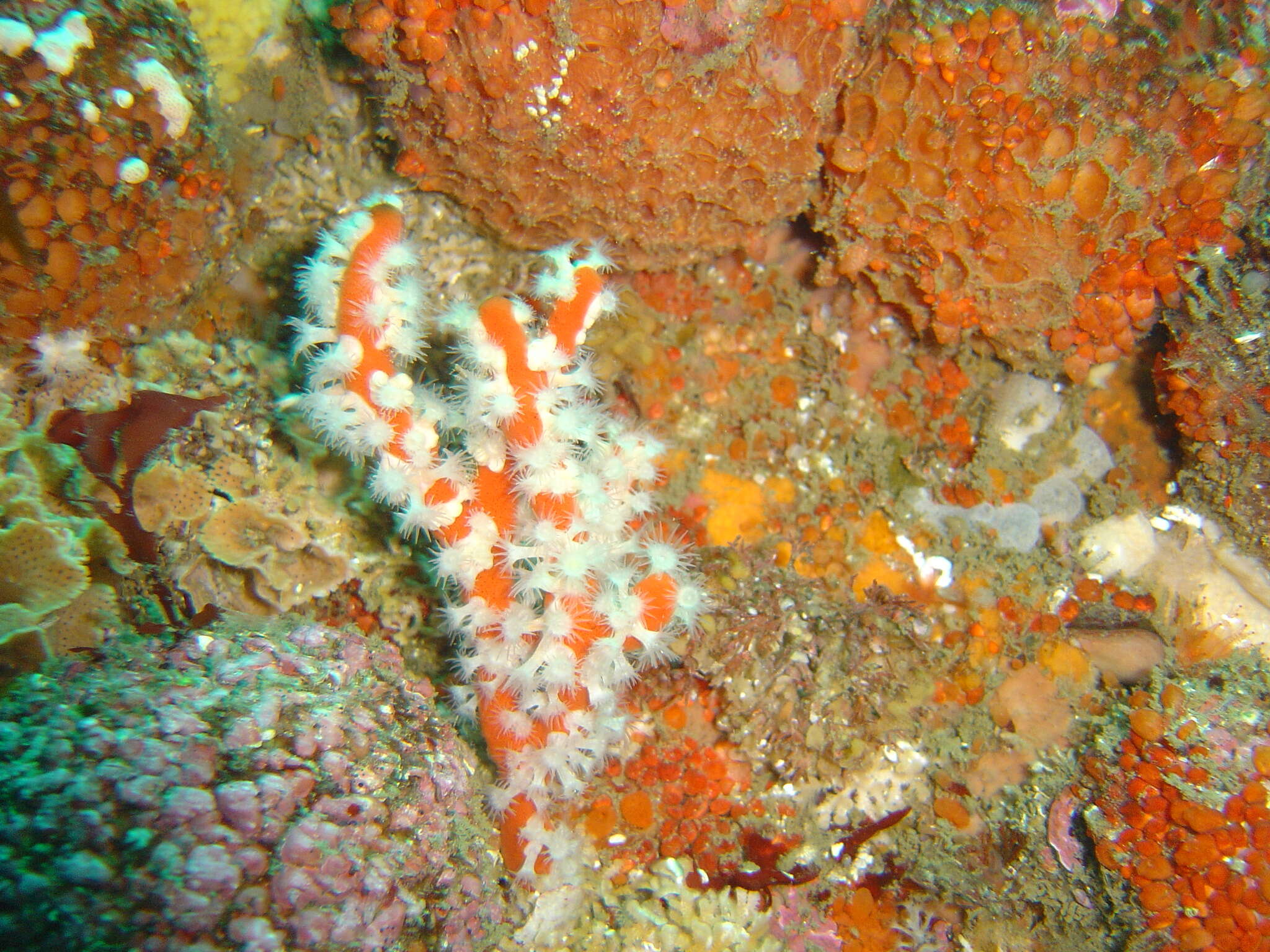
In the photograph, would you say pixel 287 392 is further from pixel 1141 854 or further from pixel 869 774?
pixel 1141 854

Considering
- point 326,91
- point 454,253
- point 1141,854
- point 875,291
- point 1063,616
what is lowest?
point 1141,854

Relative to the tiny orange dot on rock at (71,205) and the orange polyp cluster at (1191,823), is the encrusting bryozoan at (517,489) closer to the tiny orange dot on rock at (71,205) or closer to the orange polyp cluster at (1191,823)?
the tiny orange dot on rock at (71,205)

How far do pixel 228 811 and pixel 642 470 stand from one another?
205 centimetres

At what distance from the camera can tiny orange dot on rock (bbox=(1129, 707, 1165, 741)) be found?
3.37 metres

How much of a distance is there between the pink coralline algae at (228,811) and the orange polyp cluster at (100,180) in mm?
1556

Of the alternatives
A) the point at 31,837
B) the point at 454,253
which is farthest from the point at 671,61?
the point at 31,837

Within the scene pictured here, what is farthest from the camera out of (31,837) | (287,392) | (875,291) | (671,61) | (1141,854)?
(875,291)

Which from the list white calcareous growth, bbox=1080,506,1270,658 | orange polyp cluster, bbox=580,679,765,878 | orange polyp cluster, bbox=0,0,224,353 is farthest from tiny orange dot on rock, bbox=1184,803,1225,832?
orange polyp cluster, bbox=0,0,224,353

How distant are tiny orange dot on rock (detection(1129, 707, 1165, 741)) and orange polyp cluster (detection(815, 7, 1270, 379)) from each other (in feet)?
6.44

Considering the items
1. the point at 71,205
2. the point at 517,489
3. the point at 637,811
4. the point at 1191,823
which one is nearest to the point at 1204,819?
the point at 1191,823

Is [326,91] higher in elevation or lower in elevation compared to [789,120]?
higher

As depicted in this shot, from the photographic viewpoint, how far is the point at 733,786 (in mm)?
3662

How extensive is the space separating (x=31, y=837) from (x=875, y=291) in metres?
4.43

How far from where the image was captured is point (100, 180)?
8.83 feet
